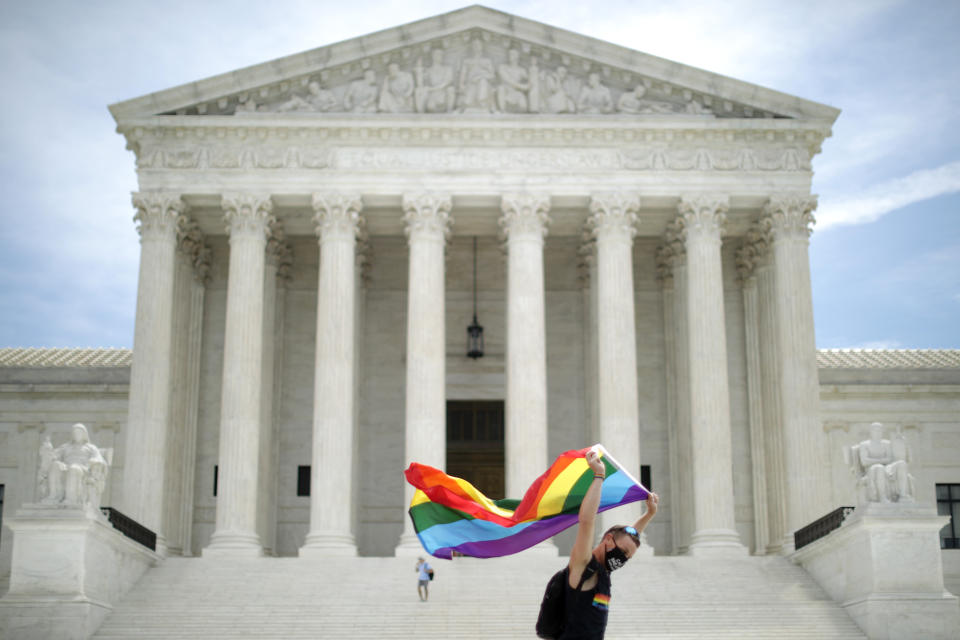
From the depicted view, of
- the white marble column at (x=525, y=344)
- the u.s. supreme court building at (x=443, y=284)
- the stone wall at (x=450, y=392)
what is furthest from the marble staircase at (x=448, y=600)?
the stone wall at (x=450, y=392)

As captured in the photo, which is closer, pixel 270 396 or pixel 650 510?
pixel 650 510

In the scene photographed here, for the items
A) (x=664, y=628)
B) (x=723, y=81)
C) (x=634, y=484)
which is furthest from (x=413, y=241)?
(x=634, y=484)

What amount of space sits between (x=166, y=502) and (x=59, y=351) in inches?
544

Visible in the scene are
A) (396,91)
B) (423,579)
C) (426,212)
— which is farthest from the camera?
(396,91)

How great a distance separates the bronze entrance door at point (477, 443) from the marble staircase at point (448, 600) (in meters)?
9.49

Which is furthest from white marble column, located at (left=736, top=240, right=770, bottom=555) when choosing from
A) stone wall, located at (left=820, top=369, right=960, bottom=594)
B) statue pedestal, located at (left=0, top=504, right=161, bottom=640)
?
statue pedestal, located at (left=0, top=504, right=161, bottom=640)

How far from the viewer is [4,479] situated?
42719 mm

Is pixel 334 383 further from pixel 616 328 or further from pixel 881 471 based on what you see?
pixel 881 471

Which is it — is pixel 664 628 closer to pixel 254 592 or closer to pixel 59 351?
pixel 254 592

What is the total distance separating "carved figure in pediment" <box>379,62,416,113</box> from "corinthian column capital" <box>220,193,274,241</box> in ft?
15.9

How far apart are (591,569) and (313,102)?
31.6 metres

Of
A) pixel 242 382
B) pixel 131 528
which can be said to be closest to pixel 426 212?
pixel 242 382

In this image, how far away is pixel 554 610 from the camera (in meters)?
8.48

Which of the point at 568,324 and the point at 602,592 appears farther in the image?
the point at 568,324
